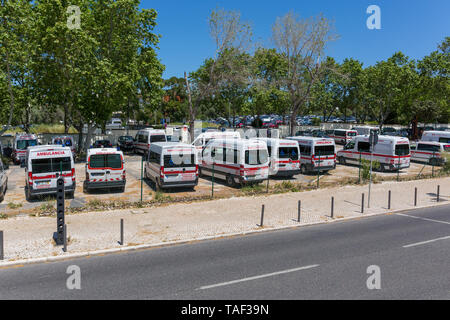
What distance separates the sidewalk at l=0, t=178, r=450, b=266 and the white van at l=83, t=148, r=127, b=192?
3132mm

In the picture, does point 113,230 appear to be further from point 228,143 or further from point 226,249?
point 228,143

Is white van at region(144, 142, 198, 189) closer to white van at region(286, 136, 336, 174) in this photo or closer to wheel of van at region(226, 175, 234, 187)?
wheel of van at region(226, 175, 234, 187)

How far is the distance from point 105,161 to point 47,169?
2573mm

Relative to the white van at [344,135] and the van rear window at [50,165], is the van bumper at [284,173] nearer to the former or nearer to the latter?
the van rear window at [50,165]

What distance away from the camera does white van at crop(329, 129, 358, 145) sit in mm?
44656

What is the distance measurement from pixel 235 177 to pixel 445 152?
17.7 metres

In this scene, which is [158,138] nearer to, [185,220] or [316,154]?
[316,154]

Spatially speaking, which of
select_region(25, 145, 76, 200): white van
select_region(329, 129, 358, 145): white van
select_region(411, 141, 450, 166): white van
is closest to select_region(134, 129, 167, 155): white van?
select_region(25, 145, 76, 200): white van

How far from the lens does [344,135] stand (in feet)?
148

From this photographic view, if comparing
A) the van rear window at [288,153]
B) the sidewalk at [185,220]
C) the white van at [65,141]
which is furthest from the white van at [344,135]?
the white van at [65,141]

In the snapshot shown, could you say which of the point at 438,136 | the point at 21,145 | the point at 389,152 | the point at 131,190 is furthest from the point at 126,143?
the point at 438,136

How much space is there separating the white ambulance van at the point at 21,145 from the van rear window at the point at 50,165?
1385cm

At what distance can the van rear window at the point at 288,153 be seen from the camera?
71.2 ft

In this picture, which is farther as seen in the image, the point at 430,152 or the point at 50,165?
the point at 430,152
